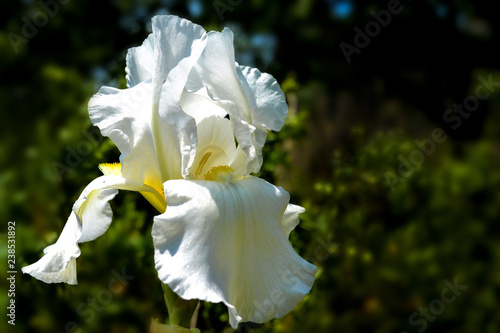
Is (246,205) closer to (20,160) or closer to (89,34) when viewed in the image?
(20,160)

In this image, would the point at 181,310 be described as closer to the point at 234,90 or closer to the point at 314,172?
the point at 234,90

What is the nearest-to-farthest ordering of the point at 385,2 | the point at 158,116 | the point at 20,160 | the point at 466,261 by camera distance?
the point at 158,116 < the point at 20,160 < the point at 466,261 < the point at 385,2

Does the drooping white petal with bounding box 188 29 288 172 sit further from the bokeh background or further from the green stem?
the bokeh background

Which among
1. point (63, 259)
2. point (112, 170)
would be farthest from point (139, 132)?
point (63, 259)

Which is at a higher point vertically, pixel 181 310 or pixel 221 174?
pixel 221 174

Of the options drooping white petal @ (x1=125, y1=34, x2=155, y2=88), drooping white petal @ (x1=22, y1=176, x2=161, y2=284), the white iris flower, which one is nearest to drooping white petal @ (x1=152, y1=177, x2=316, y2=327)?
the white iris flower

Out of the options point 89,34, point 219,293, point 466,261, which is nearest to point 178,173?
point 219,293
